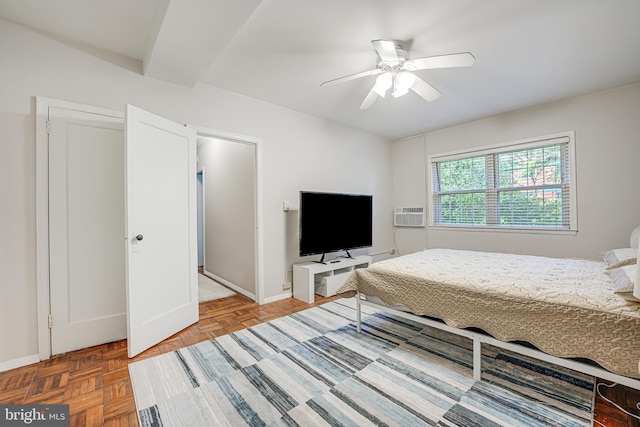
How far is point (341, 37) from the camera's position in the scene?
206 centimetres

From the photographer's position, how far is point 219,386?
1721 millimetres

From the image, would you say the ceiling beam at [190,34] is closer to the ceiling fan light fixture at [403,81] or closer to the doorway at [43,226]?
the doorway at [43,226]

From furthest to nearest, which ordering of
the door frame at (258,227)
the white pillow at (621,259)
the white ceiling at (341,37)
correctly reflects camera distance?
1. the door frame at (258,227)
2. the white pillow at (621,259)
3. the white ceiling at (341,37)

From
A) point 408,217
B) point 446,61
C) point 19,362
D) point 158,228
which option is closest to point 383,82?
point 446,61

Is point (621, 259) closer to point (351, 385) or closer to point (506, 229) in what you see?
point (506, 229)

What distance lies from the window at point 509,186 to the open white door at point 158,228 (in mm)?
3755

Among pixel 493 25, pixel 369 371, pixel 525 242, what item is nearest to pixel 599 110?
pixel 525 242

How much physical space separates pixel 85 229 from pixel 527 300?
324 centimetres

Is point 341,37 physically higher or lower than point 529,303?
higher

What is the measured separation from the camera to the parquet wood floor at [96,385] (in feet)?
4.80

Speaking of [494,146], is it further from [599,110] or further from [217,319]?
[217,319]

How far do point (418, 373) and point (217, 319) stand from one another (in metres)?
2.02

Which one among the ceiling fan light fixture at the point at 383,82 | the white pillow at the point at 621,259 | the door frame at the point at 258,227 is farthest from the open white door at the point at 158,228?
the white pillow at the point at 621,259

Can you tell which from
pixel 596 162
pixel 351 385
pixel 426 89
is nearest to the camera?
pixel 351 385
